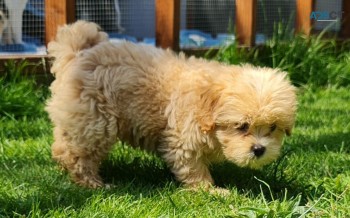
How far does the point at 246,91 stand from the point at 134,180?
35.4 inches

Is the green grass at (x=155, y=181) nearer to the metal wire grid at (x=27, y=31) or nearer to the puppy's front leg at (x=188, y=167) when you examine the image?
the puppy's front leg at (x=188, y=167)

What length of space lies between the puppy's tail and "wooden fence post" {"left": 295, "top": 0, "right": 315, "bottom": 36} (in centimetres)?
392

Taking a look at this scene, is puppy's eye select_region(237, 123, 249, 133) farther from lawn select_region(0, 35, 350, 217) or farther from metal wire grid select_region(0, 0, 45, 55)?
metal wire grid select_region(0, 0, 45, 55)

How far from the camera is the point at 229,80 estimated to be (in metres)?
3.28

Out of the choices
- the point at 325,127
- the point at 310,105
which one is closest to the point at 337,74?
the point at 310,105

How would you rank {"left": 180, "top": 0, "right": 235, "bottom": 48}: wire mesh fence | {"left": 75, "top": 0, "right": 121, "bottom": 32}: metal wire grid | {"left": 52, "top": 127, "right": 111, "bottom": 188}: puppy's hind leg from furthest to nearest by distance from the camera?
{"left": 180, "top": 0, "right": 235, "bottom": 48}: wire mesh fence, {"left": 75, "top": 0, "right": 121, "bottom": 32}: metal wire grid, {"left": 52, "top": 127, "right": 111, "bottom": 188}: puppy's hind leg

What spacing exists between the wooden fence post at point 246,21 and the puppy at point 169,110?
3.12 metres

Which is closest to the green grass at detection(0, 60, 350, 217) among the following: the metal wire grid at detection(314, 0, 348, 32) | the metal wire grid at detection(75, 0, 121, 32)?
the metal wire grid at detection(75, 0, 121, 32)

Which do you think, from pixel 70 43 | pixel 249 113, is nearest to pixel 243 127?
pixel 249 113

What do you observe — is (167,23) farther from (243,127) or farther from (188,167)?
(243,127)

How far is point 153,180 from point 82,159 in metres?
0.45

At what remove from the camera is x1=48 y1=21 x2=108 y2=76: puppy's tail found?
3730 millimetres

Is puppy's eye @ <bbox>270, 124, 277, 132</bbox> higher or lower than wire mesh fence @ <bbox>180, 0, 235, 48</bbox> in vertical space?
lower

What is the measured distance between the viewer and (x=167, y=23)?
5.93m
